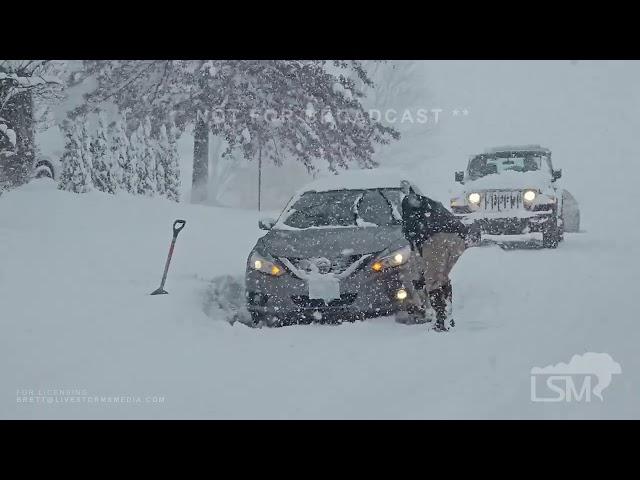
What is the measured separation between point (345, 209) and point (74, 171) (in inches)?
98.1

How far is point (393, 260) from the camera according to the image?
17.6ft

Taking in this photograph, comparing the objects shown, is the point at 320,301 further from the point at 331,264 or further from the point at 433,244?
the point at 433,244

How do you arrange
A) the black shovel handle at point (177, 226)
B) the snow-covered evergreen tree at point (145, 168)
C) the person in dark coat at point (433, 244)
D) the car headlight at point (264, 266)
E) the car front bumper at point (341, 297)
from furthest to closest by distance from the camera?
the snow-covered evergreen tree at point (145, 168), the black shovel handle at point (177, 226), the person in dark coat at point (433, 244), the car headlight at point (264, 266), the car front bumper at point (341, 297)

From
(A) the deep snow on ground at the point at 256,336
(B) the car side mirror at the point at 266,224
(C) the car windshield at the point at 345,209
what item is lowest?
(A) the deep snow on ground at the point at 256,336

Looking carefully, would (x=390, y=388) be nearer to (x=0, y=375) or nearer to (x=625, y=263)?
(x=625, y=263)

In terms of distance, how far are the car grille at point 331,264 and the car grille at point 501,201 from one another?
5.25 feet

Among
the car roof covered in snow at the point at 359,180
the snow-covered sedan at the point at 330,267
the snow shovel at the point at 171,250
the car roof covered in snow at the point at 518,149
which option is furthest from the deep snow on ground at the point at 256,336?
the car roof covered in snow at the point at 518,149

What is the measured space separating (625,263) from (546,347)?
0.97m

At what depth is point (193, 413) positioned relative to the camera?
572cm

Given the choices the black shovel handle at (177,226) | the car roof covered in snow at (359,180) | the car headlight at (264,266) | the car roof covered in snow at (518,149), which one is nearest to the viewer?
the car headlight at (264,266)

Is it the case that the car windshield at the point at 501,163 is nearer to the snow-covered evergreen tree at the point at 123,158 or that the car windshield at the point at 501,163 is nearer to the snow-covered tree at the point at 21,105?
the snow-covered evergreen tree at the point at 123,158

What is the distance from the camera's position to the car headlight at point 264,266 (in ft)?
18.0

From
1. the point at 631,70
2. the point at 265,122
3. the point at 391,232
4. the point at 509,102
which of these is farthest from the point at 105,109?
the point at 631,70

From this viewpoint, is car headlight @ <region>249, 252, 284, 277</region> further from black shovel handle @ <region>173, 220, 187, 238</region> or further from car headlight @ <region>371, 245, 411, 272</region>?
black shovel handle @ <region>173, 220, 187, 238</region>
